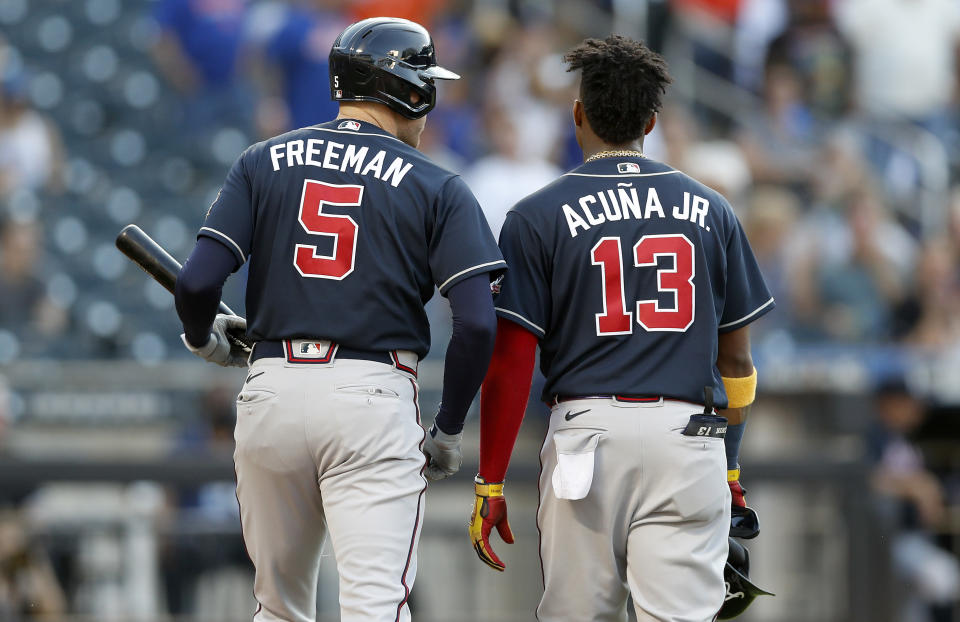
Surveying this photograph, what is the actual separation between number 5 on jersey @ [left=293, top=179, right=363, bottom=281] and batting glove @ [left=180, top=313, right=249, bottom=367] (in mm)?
456

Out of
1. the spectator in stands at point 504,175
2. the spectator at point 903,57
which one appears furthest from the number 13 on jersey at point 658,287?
the spectator at point 903,57

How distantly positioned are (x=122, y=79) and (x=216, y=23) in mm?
1451

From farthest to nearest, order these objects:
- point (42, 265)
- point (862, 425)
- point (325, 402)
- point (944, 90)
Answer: point (944, 90), point (42, 265), point (862, 425), point (325, 402)

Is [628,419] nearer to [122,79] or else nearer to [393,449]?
[393,449]

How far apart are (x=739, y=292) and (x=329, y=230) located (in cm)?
129

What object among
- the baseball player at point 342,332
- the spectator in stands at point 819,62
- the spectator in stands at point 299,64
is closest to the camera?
the baseball player at point 342,332

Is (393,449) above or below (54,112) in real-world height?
below

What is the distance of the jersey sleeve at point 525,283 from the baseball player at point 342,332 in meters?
0.16

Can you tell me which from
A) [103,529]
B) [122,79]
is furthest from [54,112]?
[103,529]

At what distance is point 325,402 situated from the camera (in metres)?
3.98

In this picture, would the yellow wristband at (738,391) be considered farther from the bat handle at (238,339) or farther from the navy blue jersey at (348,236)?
the bat handle at (238,339)

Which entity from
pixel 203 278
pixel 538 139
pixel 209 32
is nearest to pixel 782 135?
pixel 538 139

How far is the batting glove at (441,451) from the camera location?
14.0 feet

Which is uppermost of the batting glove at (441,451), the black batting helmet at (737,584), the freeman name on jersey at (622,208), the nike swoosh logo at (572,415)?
the freeman name on jersey at (622,208)
